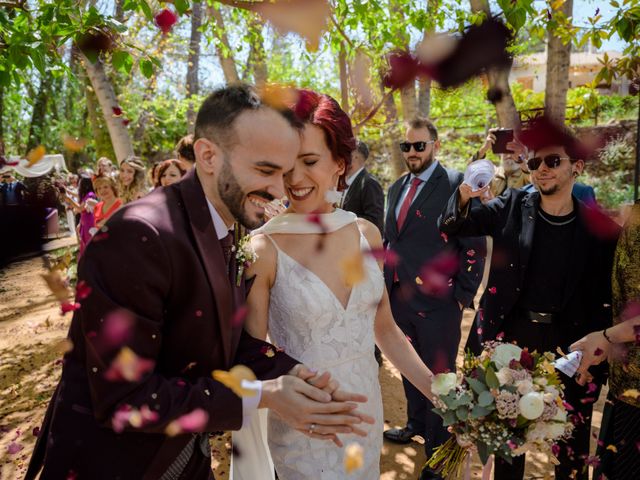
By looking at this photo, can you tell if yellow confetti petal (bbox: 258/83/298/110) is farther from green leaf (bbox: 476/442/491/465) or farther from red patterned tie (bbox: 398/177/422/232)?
red patterned tie (bbox: 398/177/422/232)

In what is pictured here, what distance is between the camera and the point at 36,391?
5.48 m

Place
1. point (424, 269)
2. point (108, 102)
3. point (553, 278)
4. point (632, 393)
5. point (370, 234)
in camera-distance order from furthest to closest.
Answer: point (108, 102) → point (424, 269) → point (553, 278) → point (632, 393) → point (370, 234)

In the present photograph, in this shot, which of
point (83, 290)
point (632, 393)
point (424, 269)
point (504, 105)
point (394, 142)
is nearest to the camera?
point (83, 290)

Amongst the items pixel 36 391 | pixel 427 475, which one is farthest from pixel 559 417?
pixel 36 391

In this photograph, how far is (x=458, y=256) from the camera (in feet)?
14.3

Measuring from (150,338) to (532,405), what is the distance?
1.42m

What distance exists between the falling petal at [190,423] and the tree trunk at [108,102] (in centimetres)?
694

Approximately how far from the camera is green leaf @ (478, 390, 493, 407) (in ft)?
6.64

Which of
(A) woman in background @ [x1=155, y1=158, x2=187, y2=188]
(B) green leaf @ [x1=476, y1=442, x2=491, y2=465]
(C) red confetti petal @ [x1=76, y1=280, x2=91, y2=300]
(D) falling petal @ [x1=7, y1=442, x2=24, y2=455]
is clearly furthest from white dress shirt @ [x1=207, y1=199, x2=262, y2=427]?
(A) woman in background @ [x1=155, y1=158, x2=187, y2=188]

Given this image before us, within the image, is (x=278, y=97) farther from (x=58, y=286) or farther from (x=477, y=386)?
(x=58, y=286)

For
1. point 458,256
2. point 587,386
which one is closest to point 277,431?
point 587,386

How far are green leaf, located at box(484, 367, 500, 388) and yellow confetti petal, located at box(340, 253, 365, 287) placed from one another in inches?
26.2

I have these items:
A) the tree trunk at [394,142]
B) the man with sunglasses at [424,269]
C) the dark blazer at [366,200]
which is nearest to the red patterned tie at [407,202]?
the man with sunglasses at [424,269]

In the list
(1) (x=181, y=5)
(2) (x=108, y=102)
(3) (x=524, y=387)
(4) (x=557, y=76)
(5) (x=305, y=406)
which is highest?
(1) (x=181, y=5)
